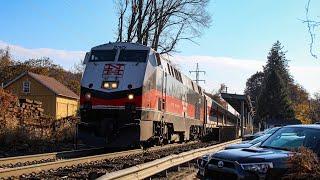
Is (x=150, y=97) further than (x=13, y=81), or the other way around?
(x=13, y=81)

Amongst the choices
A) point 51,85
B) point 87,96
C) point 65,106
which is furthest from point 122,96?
point 65,106

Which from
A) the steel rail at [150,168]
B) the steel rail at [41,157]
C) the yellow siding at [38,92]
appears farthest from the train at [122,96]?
the yellow siding at [38,92]

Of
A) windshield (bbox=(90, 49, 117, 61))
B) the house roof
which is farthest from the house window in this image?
windshield (bbox=(90, 49, 117, 61))

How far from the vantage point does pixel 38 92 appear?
231 ft

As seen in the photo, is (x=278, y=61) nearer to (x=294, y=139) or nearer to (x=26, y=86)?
(x=26, y=86)

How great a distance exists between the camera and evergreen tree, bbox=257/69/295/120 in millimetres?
102938

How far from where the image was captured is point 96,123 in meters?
19.8

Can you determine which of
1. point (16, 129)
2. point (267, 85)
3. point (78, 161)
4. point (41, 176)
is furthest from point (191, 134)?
point (267, 85)

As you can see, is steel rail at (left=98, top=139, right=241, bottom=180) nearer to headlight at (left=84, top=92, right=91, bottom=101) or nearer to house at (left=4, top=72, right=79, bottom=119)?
headlight at (left=84, top=92, right=91, bottom=101)

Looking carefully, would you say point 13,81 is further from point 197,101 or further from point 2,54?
point 197,101

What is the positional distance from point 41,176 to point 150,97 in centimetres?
892

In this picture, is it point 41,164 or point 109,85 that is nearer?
point 41,164

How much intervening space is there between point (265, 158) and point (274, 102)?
97.5 metres

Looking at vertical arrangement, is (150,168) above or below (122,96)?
below
